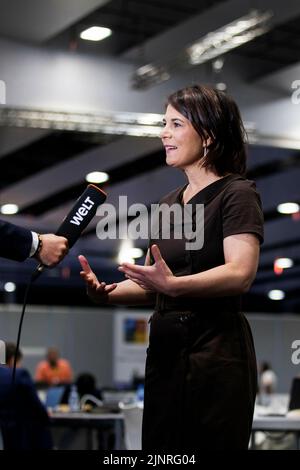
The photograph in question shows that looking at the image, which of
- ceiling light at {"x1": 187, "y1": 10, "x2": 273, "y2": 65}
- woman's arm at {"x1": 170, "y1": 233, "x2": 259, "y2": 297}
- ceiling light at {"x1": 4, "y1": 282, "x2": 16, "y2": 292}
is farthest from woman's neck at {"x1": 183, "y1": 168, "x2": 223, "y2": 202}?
ceiling light at {"x1": 4, "y1": 282, "x2": 16, "y2": 292}

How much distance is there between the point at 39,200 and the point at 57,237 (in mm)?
9066

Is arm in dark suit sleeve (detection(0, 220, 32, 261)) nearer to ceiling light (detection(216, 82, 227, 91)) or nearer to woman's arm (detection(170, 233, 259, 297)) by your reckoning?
woman's arm (detection(170, 233, 259, 297))

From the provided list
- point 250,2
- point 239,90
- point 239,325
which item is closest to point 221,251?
point 239,325

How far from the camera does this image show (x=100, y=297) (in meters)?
2.08

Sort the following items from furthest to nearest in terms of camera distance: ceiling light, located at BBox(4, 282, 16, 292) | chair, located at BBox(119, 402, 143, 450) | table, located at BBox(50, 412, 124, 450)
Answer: ceiling light, located at BBox(4, 282, 16, 292), table, located at BBox(50, 412, 124, 450), chair, located at BBox(119, 402, 143, 450)

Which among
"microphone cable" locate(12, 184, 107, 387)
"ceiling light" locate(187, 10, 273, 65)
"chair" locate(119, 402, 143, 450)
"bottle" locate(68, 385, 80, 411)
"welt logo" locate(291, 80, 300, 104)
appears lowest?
"chair" locate(119, 402, 143, 450)

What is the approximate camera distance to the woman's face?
2047mm

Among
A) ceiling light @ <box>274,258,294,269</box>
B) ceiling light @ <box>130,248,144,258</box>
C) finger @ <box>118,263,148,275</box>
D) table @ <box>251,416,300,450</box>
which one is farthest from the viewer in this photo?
Result: ceiling light @ <box>274,258,294,269</box>

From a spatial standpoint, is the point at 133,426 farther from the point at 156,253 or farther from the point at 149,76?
the point at 156,253

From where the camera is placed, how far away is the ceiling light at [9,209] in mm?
11594

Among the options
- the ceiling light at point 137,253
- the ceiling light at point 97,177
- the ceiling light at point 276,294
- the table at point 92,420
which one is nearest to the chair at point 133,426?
the table at point 92,420

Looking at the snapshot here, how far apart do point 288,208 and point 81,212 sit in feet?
33.3

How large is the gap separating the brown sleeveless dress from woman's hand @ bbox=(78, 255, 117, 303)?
0.50 ft

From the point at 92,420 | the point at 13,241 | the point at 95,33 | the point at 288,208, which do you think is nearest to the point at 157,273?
the point at 13,241
